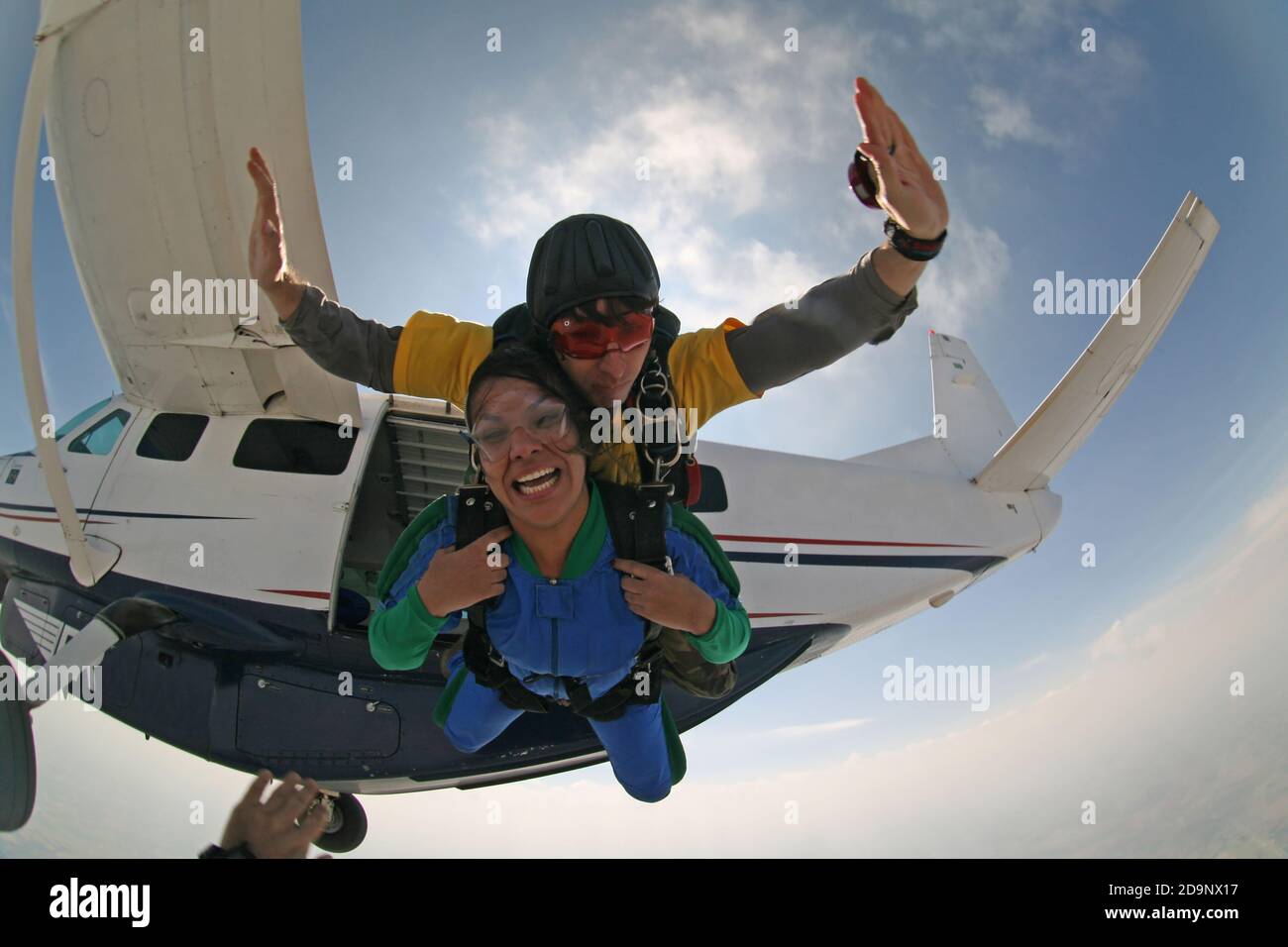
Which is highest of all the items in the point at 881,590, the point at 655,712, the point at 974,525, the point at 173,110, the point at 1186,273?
the point at 173,110

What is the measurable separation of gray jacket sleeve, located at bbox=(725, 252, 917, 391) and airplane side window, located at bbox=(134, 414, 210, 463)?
4.46 meters

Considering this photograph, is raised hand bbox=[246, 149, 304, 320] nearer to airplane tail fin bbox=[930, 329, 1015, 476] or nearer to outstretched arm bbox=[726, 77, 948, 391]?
outstretched arm bbox=[726, 77, 948, 391]

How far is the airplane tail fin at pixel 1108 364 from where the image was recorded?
402 centimetres

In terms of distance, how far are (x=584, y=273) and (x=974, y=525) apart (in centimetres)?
555

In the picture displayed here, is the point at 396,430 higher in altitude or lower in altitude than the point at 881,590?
higher

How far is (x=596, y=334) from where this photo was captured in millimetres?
2131

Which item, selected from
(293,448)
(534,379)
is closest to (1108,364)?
(534,379)

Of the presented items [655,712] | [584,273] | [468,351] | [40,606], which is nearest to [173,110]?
[468,351]

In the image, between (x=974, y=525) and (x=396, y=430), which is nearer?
(x=396, y=430)

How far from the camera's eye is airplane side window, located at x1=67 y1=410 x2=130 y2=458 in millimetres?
4898

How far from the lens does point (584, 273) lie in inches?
83.2

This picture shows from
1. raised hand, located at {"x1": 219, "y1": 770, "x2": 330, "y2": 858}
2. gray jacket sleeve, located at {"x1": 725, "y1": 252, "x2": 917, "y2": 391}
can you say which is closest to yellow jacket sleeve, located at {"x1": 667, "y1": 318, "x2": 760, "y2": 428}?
gray jacket sleeve, located at {"x1": 725, "y1": 252, "x2": 917, "y2": 391}
